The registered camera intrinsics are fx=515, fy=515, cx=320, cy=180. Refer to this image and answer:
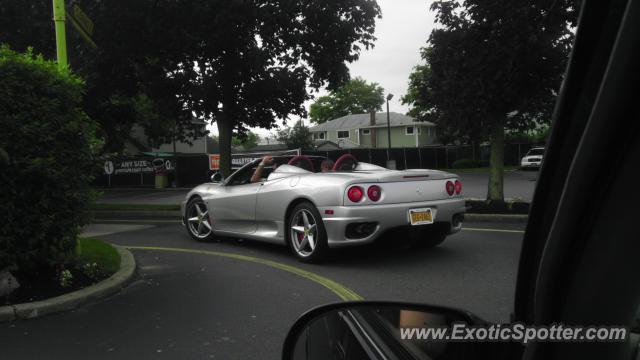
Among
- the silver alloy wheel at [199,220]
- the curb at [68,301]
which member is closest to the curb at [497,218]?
the silver alloy wheel at [199,220]

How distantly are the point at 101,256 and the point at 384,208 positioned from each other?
11.7 ft

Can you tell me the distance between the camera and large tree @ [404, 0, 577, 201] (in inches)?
361

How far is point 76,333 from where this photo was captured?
3.90 m

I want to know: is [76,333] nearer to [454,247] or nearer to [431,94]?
[454,247]

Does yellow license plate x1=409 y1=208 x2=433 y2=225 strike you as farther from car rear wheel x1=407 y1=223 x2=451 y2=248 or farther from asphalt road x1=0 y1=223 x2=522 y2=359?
asphalt road x1=0 y1=223 x2=522 y2=359

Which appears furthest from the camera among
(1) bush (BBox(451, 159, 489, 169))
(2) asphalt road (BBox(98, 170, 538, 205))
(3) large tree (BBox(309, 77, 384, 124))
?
(3) large tree (BBox(309, 77, 384, 124))

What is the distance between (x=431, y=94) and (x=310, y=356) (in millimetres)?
10018

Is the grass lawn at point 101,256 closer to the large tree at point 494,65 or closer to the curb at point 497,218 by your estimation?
the curb at point 497,218

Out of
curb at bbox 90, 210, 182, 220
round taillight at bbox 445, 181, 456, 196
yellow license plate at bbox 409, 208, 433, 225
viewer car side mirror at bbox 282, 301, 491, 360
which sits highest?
round taillight at bbox 445, 181, 456, 196

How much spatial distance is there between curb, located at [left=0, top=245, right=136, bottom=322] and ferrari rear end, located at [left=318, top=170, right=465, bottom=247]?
2249 mm

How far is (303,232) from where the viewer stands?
6.12 meters

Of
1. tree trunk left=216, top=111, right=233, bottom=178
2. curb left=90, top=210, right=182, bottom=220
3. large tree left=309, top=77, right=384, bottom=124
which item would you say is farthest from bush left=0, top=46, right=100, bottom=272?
large tree left=309, top=77, right=384, bottom=124

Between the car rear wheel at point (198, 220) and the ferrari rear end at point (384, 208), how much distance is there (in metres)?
2.84

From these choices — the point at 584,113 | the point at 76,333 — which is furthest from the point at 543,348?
the point at 76,333
